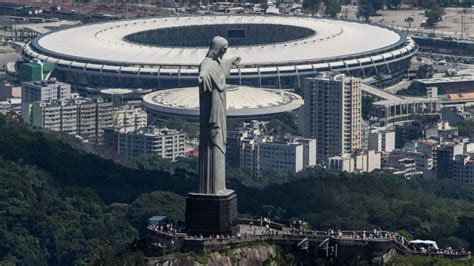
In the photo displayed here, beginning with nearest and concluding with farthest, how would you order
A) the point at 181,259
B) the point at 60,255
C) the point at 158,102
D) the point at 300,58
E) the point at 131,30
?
the point at 181,259 → the point at 60,255 → the point at 158,102 → the point at 300,58 → the point at 131,30

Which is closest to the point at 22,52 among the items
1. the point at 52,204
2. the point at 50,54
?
the point at 50,54

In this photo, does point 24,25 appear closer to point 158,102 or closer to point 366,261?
point 158,102

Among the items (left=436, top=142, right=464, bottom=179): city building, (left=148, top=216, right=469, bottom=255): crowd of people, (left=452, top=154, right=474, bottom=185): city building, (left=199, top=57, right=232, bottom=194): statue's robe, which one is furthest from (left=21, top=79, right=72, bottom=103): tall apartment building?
(left=199, top=57, right=232, bottom=194): statue's robe

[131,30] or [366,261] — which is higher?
[366,261]

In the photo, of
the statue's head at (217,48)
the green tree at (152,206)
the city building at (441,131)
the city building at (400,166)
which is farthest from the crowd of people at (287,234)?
the city building at (441,131)

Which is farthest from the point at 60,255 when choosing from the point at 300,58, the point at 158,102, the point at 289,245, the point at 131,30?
the point at 131,30

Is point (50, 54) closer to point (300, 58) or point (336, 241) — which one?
point (300, 58)

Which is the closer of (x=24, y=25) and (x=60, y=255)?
(x=60, y=255)

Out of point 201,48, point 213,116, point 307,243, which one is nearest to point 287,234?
point 307,243

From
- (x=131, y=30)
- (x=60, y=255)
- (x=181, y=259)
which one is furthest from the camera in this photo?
(x=131, y=30)
